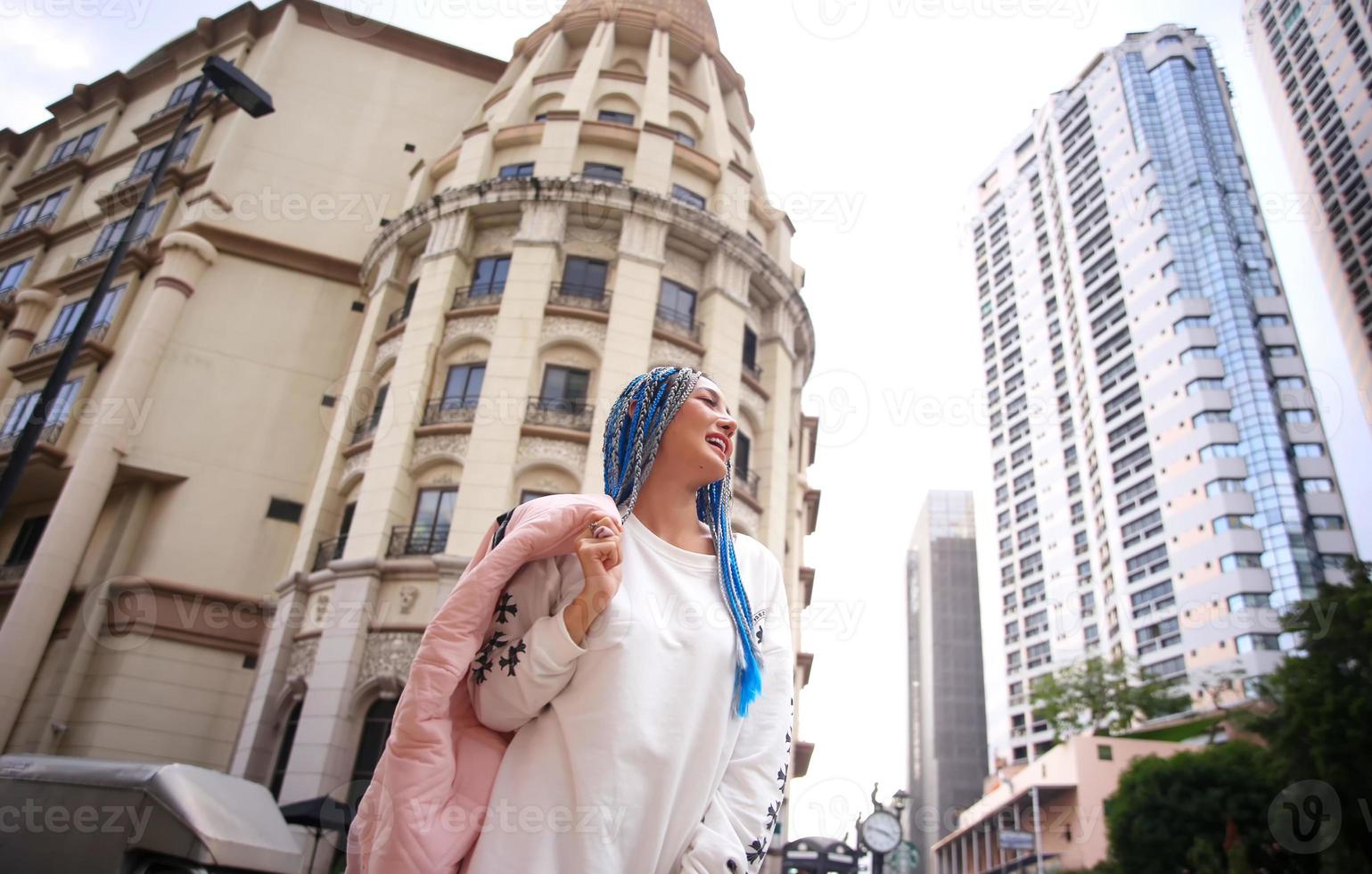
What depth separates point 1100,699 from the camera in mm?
43281

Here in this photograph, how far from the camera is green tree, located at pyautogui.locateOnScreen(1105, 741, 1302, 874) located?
833 inches

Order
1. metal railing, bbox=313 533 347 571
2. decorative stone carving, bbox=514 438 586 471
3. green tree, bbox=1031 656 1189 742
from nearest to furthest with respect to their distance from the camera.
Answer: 1. decorative stone carving, bbox=514 438 586 471
2. metal railing, bbox=313 533 347 571
3. green tree, bbox=1031 656 1189 742

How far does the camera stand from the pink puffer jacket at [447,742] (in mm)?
1898

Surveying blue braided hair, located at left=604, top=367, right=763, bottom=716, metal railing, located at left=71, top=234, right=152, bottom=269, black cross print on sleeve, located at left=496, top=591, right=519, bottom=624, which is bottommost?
black cross print on sleeve, located at left=496, top=591, right=519, bottom=624

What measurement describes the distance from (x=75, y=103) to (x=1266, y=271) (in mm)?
75174

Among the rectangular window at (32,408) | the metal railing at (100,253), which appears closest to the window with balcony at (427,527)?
the rectangular window at (32,408)

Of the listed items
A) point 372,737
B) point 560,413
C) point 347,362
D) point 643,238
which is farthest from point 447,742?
point 347,362

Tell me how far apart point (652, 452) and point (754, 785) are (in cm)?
108

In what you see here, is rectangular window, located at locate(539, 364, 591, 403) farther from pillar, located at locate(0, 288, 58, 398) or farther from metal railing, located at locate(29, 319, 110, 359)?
pillar, located at locate(0, 288, 58, 398)

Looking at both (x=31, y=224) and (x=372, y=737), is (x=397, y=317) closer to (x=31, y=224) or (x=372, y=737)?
(x=372, y=737)

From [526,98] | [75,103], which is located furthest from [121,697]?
[75,103]

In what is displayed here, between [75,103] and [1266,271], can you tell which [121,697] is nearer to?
[75,103]

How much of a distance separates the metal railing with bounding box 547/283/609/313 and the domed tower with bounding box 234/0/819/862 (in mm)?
79

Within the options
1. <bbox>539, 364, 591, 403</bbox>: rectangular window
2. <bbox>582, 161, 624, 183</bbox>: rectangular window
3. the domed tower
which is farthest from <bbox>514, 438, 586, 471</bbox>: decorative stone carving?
<bbox>582, 161, 624, 183</bbox>: rectangular window
